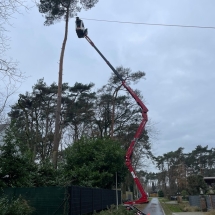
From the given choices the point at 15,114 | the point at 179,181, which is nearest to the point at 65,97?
the point at 15,114

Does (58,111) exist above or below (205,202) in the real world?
above

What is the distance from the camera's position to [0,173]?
16.3m

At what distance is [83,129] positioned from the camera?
140ft

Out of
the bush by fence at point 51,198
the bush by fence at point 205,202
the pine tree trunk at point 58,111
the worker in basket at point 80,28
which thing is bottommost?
the bush by fence at point 51,198

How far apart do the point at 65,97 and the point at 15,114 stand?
6199mm

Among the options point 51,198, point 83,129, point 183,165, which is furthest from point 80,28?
point 183,165

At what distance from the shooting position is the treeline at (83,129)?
87.0ft

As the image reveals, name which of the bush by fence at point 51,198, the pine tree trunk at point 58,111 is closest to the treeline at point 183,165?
the pine tree trunk at point 58,111

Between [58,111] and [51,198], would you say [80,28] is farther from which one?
[51,198]

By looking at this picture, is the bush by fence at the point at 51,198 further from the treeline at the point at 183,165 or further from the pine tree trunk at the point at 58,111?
the treeline at the point at 183,165

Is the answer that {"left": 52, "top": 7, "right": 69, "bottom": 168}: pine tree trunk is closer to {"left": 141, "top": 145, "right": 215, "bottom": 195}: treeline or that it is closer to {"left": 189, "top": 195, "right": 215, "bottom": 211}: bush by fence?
{"left": 189, "top": 195, "right": 215, "bottom": 211}: bush by fence

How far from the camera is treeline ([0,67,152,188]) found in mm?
26516

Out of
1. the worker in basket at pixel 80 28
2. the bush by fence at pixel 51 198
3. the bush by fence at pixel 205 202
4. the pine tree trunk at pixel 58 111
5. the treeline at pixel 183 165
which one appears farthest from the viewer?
the treeline at pixel 183 165

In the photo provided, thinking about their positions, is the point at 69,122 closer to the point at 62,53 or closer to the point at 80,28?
the point at 62,53
